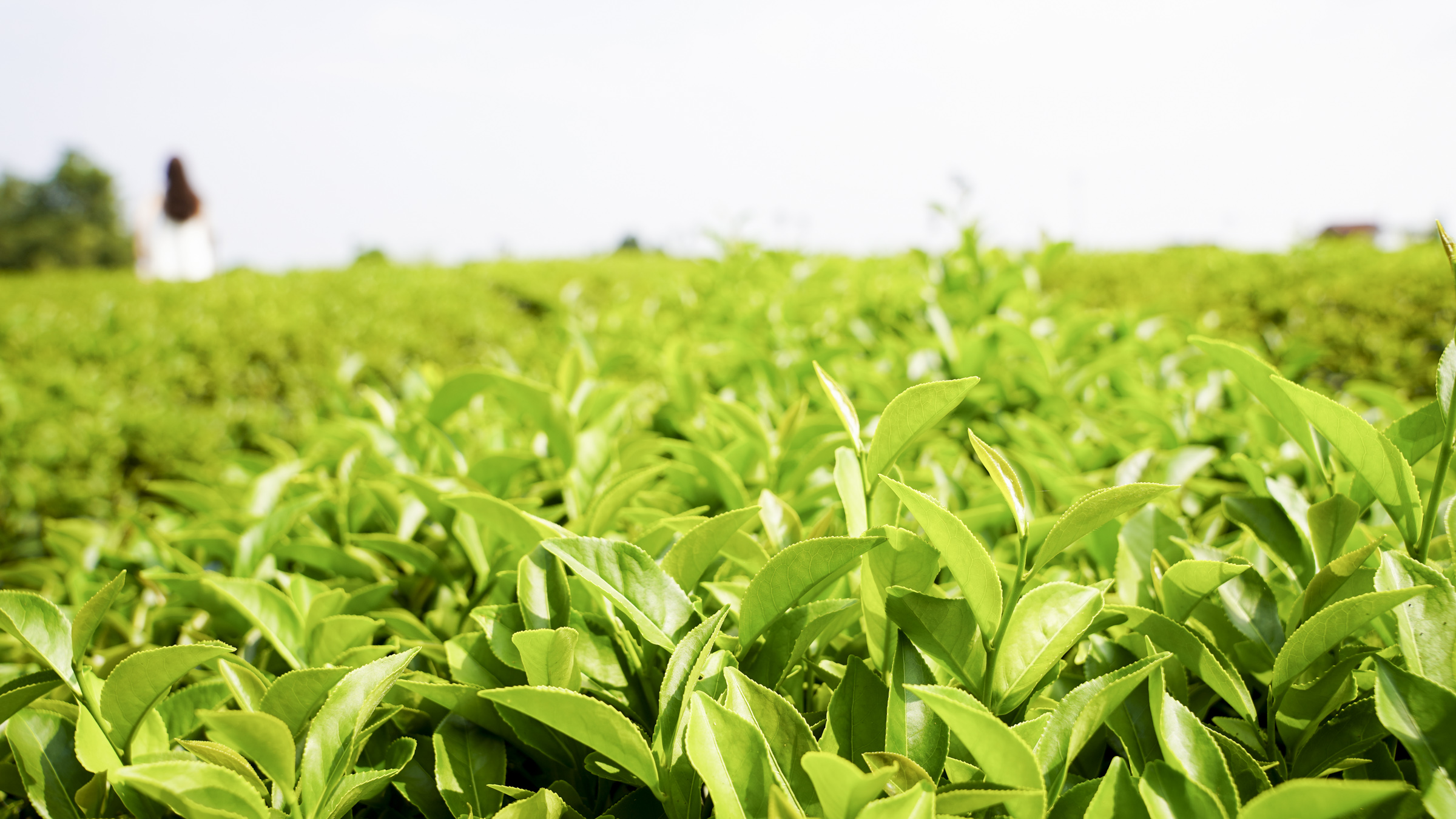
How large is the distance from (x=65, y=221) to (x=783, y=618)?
317 ft

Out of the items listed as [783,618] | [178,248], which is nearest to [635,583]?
[783,618]

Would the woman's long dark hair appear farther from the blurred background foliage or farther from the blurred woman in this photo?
the blurred background foliage

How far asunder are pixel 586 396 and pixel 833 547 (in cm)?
143

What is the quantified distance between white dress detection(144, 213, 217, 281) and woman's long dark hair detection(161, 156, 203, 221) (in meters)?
0.11

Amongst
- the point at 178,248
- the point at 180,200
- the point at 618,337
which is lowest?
the point at 618,337

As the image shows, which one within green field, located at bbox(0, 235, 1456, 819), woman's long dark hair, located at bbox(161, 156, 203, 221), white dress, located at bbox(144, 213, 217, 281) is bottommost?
green field, located at bbox(0, 235, 1456, 819)

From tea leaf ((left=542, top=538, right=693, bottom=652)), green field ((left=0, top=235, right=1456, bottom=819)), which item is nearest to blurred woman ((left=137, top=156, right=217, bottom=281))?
green field ((left=0, top=235, right=1456, bottom=819))

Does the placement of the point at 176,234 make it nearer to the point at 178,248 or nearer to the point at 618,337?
the point at 178,248

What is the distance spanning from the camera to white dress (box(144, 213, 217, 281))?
15.9 meters

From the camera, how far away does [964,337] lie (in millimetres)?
2578

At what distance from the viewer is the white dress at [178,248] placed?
15945mm

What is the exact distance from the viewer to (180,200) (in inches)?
679

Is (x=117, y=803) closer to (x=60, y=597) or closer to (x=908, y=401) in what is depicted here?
(x=908, y=401)

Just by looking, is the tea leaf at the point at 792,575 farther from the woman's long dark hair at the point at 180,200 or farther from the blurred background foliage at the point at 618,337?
the woman's long dark hair at the point at 180,200
